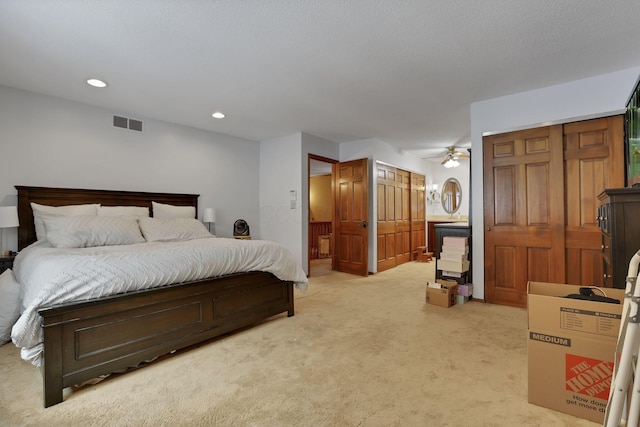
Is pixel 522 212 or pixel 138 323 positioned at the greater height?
pixel 522 212

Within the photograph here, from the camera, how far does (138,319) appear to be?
2092mm

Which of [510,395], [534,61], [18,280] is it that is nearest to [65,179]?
[18,280]

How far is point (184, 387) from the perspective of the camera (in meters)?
1.89

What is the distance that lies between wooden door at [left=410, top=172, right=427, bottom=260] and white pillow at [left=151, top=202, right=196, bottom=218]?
4753 millimetres

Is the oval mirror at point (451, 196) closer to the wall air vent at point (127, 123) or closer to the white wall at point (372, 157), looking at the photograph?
the white wall at point (372, 157)

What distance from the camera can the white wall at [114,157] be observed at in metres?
3.26

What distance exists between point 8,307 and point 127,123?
2513mm

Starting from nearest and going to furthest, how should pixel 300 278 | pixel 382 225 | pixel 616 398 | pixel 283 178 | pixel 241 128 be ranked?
pixel 616 398, pixel 300 278, pixel 241 128, pixel 283 178, pixel 382 225

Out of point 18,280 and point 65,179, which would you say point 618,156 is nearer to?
point 18,280

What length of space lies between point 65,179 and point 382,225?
15.7ft

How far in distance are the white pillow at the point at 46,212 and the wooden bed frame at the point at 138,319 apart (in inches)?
5.7

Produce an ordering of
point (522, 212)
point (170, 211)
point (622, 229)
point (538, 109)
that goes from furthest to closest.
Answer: point (170, 211)
point (522, 212)
point (538, 109)
point (622, 229)

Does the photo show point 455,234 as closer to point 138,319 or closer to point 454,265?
point 454,265

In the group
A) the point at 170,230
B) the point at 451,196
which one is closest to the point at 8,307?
the point at 170,230
